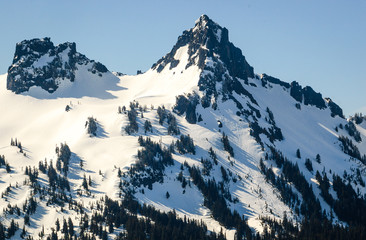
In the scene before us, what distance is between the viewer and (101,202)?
187125mm

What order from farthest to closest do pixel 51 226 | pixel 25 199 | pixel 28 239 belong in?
pixel 25 199, pixel 51 226, pixel 28 239

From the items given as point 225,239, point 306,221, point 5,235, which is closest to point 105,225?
point 5,235

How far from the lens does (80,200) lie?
19112 centimetres

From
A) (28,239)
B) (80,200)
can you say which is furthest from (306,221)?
(28,239)

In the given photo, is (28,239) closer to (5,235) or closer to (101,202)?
(5,235)

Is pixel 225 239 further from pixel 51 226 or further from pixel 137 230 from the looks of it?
pixel 51 226

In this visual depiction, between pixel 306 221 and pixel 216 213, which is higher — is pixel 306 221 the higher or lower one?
the higher one

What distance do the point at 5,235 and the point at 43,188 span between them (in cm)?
3471

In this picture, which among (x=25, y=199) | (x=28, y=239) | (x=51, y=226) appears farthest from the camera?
(x=25, y=199)

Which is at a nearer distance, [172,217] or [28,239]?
[28,239]

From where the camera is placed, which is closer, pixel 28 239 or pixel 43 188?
pixel 28 239

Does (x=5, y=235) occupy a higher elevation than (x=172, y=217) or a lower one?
lower

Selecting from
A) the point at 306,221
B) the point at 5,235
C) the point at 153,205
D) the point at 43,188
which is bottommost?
the point at 5,235

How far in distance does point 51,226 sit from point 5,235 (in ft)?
63.2
